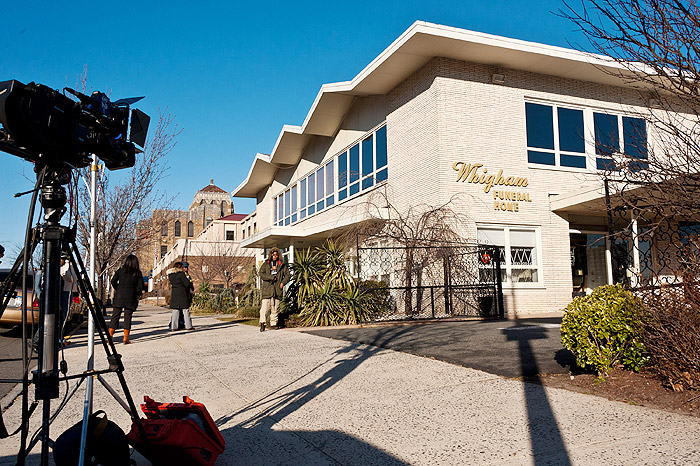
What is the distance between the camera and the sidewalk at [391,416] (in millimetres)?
3588

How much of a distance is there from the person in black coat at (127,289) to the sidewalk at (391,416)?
10.7 ft

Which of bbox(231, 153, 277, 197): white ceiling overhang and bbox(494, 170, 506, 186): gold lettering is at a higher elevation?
bbox(231, 153, 277, 197): white ceiling overhang

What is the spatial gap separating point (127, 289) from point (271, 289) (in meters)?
2.93

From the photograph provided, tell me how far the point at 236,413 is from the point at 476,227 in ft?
34.7

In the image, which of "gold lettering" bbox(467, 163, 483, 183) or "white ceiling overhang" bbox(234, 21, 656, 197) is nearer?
"white ceiling overhang" bbox(234, 21, 656, 197)

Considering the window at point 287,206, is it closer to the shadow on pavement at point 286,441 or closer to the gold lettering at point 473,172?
the gold lettering at point 473,172

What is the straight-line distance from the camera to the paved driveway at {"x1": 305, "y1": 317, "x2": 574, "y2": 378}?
20.1 feet

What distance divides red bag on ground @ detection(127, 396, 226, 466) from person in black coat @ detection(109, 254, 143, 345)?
24.6 ft

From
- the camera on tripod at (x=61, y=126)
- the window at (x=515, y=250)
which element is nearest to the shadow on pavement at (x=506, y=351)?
the camera on tripod at (x=61, y=126)

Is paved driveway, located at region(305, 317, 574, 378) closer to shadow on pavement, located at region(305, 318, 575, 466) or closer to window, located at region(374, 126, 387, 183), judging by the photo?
shadow on pavement, located at region(305, 318, 575, 466)

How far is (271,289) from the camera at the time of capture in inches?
471

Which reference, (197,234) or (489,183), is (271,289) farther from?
(197,234)

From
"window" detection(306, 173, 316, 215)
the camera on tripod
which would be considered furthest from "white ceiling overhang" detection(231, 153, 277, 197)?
the camera on tripod

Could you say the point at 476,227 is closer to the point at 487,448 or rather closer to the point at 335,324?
the point at 335,324
